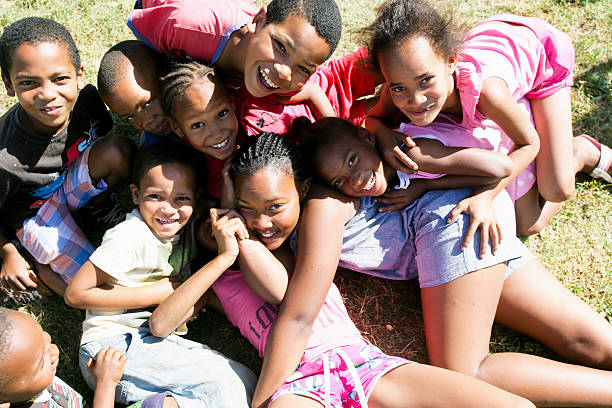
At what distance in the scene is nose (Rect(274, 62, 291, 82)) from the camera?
2545mm

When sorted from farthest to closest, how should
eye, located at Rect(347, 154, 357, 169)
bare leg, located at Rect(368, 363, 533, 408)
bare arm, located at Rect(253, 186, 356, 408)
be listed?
eye, located at Rect(347, 154, 357, 169) < bare arm, located at Rect(253, 186, 356, 408) < bare leg, located at Rect(368, 363, 533, 408)

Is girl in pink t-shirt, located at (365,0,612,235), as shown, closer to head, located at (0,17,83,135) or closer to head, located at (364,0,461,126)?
head, located at (364,0,461,126)

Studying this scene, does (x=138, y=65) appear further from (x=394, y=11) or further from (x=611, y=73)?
(x=611, y=73)

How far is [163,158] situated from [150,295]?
69cm

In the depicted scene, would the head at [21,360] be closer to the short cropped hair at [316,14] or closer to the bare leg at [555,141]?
the short cropped hair at [316,14]

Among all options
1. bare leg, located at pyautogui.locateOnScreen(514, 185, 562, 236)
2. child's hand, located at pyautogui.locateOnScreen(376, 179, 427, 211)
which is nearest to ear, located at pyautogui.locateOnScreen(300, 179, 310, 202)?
child's hand, located at pyautogui.locateOnScreen(376, 179, 427, 211)

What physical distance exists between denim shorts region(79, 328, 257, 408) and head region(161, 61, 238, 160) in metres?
1.00

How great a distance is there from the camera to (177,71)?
8.79 feet

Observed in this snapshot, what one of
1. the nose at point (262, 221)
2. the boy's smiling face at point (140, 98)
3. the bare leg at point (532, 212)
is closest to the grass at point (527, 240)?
the bare leg at point (532, 212)

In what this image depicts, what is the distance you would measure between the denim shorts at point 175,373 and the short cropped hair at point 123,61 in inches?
49.8

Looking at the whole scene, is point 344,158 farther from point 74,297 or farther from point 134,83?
point 74,297

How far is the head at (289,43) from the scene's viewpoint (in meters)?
2.50

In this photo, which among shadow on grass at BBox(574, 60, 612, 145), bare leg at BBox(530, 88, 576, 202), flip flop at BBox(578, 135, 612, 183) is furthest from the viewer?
shadow on grass at BBox(574, 60, 612, 145)

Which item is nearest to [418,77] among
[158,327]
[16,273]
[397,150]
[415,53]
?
[415,53]
